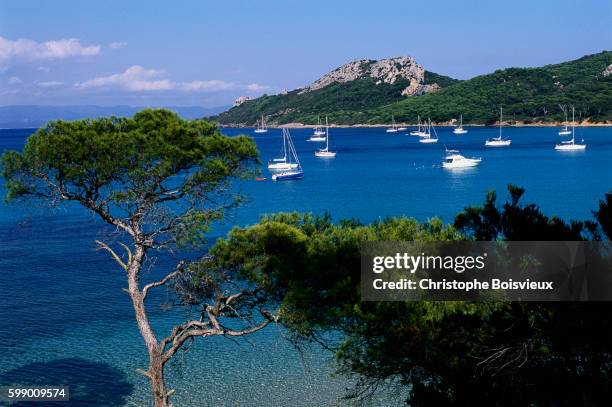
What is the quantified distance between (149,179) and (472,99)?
414 ft

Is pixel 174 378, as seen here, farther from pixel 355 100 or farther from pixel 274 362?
pixel 355 100

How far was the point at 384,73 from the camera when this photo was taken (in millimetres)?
169625

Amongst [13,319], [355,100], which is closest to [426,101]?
[355,100]

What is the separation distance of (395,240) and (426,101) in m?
132

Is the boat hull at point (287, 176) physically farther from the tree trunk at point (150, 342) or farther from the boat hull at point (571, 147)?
the tree trunk at point (150, 342)

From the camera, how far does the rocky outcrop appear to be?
159m

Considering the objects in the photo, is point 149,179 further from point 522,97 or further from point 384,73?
point 384,73

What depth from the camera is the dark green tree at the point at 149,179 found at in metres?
9.20

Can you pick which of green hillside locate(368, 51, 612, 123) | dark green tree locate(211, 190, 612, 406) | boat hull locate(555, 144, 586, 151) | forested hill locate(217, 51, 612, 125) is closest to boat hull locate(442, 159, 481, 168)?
boat hull locate(555, 144, 586, 151)

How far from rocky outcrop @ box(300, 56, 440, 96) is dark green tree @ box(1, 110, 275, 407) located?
151m

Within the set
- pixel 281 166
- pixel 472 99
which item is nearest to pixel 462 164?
pixel 281 166

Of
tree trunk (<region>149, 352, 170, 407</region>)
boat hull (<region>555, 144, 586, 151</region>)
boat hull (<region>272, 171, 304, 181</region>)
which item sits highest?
tree trunk (<region>149, 352, 170, 407</region>)

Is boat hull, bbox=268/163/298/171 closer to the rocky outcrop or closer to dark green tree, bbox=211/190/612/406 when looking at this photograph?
dark green tree, bbox=211/190/612/406

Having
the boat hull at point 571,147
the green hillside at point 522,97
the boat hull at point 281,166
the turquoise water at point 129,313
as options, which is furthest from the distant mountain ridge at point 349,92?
the turquoise water at point 129,313
